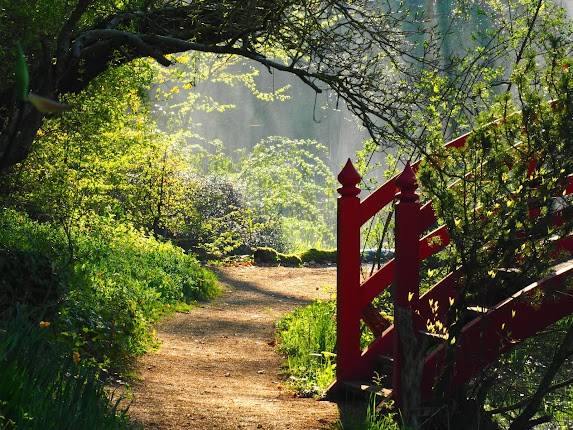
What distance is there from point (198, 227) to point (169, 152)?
7.22ft

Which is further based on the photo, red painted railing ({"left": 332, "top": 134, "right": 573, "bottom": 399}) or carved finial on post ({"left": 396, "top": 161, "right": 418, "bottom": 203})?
carved finial on post ({"left": 396, "top": 161, "right": 418, "bottom": 203})

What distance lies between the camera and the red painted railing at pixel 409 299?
6074mm

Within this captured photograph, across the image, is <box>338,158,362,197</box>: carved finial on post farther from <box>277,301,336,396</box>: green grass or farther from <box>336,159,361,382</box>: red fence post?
<box>277,301,336,396</box>: green grass

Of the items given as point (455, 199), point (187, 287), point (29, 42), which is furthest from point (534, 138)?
point (187, 287)

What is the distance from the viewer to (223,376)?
803 centimetres

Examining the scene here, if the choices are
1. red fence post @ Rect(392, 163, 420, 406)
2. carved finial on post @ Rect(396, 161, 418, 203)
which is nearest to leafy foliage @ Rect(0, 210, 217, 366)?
red fence post @ Rect(392, 163, 420, 406)

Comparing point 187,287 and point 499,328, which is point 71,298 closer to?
point 499,328

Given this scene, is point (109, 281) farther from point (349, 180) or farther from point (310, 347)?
point (349, 180)

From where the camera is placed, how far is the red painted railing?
6.07 m

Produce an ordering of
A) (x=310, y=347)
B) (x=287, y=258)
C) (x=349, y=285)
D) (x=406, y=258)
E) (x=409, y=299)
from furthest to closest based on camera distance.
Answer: (x=287, y=258)
(x=310, y=347)
(x=349, y=285)
(x=406, y=258)
(x=409, y=299)

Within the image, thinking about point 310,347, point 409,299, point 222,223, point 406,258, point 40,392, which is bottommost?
point 310,347

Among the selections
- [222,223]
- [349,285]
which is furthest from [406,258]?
[222,223]

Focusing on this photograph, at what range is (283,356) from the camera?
30.3 feet

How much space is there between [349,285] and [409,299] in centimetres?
105
